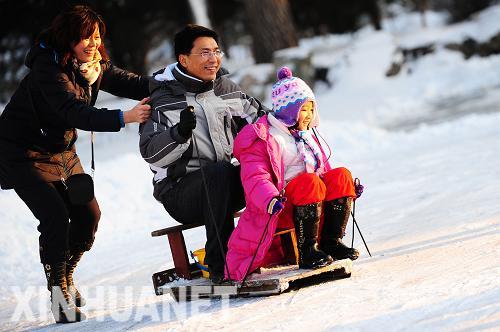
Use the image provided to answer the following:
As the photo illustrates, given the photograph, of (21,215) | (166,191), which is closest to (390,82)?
(21,215)

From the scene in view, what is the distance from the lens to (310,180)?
4086 mm

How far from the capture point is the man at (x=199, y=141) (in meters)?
4.20

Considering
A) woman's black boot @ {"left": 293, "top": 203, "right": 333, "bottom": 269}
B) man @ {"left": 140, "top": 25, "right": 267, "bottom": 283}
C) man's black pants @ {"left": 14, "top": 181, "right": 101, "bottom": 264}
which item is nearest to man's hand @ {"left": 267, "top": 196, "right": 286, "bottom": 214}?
woman's black boot @ {"left": 293, "top": 203, "right": 333, "bottom": 269}

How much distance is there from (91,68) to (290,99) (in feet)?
3.56

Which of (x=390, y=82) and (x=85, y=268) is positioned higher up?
(x=390, y=82)

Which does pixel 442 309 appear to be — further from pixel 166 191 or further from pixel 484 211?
pixel 484 211

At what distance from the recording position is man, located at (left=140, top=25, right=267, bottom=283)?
4199 mm

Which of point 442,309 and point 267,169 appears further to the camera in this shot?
point 267,169

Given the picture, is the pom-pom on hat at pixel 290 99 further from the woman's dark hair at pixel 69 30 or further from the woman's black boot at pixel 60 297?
the woman's black boot at pixel 60 297

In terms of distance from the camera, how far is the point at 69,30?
14.1ft

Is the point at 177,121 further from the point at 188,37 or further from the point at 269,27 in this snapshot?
the point at 269,27

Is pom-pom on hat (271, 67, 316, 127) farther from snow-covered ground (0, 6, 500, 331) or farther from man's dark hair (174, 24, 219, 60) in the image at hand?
snow-covered ground (0, 6, 500, 331)

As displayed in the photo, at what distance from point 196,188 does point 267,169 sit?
0.38 meters

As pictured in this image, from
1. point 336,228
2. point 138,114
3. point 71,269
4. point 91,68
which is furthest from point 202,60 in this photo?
point 71,269
